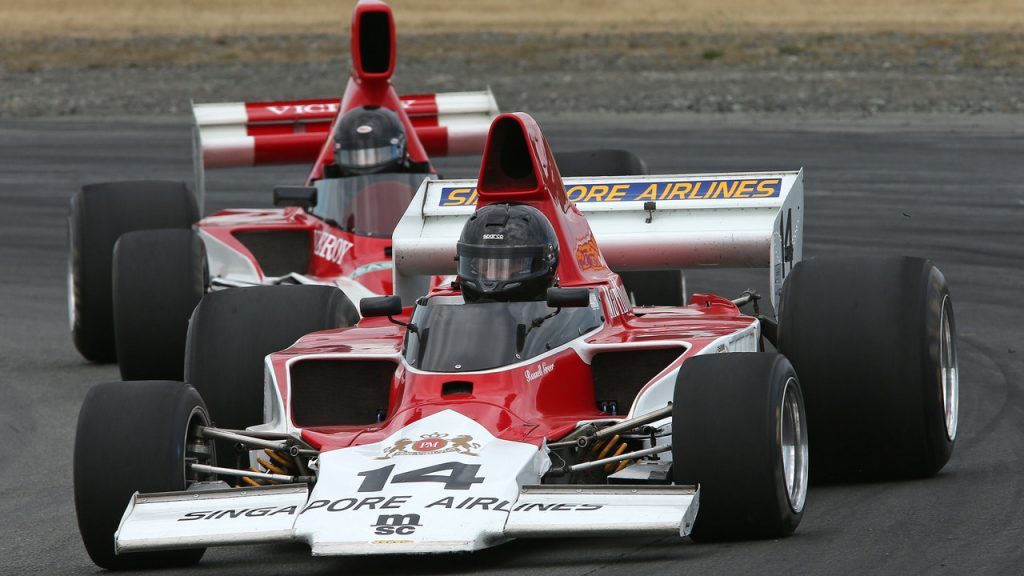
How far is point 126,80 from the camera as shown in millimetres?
40875

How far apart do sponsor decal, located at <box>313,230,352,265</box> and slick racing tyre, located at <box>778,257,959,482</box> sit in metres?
5.27

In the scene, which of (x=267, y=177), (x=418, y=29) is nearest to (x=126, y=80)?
(x=267, y=177)

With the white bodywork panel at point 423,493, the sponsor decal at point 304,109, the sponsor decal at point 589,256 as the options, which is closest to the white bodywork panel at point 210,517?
the white bodywork panel at point 423,493

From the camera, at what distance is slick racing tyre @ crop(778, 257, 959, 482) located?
9.13 meters

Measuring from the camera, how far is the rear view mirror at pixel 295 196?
14.0 m

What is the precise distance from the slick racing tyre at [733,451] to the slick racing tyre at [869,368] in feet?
4.54

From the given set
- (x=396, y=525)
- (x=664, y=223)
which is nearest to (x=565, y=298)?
(x=396, y=525)

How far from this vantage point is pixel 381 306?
9.16m

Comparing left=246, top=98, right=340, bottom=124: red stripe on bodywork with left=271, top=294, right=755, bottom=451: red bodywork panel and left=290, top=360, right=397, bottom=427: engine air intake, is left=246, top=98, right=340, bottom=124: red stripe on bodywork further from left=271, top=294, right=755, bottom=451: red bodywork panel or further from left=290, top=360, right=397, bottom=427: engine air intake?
left=290, top=360, right=397, bottom=427: engine air intake

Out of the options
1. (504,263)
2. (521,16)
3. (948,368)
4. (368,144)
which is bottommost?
(521,16)

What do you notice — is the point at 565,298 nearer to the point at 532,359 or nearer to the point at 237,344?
the point at 532,359

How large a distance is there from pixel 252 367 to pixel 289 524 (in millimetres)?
2133

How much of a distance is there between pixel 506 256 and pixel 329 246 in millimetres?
5270

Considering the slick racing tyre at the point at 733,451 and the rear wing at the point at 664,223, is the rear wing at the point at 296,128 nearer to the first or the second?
the rear wing at the point at 664,223
